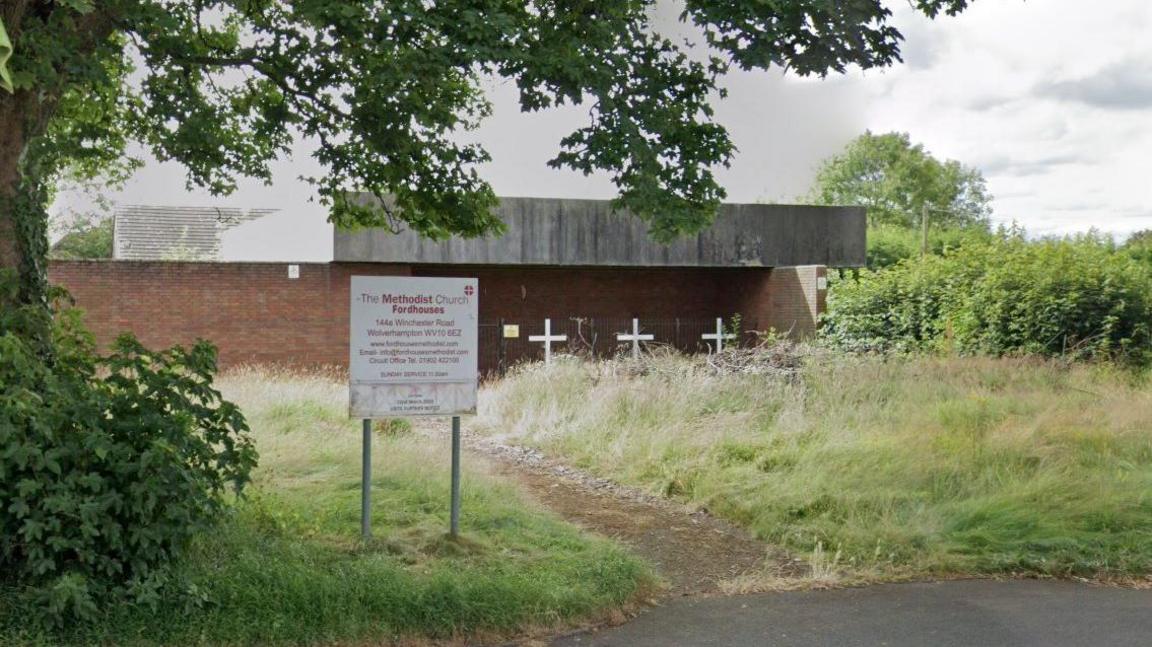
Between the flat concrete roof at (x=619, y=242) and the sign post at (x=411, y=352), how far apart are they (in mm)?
17271

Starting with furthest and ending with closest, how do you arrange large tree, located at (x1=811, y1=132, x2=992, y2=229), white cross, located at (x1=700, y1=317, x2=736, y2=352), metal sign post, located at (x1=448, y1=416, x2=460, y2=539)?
large tree, located at (x1=811, y1=132, x2=992, y2=229)
white cross, located at (x1=700, y1=317, x2=736, y2=352)
metal sign post, located at (x1=448, y1=416, x2=460, y2=539)

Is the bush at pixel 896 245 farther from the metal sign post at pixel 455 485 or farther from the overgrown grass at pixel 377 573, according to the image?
the metal sign post at pixel 455 485

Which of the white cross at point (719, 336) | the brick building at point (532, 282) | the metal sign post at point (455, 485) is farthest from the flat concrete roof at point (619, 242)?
the metal sign post at point (455, 485)

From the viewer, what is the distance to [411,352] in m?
8.27

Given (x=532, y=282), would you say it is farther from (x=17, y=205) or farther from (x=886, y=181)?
(x=886, y=181)

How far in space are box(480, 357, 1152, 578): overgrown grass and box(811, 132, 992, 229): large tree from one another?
55.7 metres

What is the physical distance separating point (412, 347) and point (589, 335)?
72.8ft

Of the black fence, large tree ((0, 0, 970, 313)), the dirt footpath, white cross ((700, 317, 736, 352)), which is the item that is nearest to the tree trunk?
large tree ((0, 0, 970, 313))

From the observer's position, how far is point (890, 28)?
8.94 meters

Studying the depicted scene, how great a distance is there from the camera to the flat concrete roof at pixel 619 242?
26.2m

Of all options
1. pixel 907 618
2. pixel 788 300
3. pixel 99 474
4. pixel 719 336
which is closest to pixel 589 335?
pixel 719 336

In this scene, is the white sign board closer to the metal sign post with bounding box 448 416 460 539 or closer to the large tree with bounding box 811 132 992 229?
the metal sign post with bounding box 448 416 460 539

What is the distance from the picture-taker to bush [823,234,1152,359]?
20.1 m

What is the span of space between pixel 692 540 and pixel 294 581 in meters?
3.85
